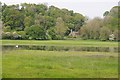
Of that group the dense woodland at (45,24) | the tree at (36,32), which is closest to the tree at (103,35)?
the dense woodland at (45,24)

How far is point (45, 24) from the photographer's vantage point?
1932 inches

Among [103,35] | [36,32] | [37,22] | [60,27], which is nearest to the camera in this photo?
[103,35]

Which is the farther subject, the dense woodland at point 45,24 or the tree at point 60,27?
the tree at point 60,27

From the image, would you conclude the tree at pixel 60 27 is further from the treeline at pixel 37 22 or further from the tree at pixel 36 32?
the tree at pixel 36 32

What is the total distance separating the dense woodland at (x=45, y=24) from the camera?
152 feet

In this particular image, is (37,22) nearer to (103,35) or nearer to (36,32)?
(36,32)

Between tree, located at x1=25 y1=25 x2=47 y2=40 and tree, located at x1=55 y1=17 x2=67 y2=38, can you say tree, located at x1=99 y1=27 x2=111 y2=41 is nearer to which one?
tree, located at x1=55 y1=17 x2=67 y2=38

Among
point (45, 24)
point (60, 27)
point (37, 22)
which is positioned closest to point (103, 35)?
point (60, 27)

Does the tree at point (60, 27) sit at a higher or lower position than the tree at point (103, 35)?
higher

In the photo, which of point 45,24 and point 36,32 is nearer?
point 36,32

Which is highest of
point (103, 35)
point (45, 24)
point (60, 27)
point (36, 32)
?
point (45, 24)

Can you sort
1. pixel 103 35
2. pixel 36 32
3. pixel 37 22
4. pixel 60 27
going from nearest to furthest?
1. pixel 103 35
2. pixel 36 32
3. pixel 60 27
4. pixel 37 22

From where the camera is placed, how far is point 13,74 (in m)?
9.62

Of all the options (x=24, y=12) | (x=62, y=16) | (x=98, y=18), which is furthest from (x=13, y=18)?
(x=98, y=18)
